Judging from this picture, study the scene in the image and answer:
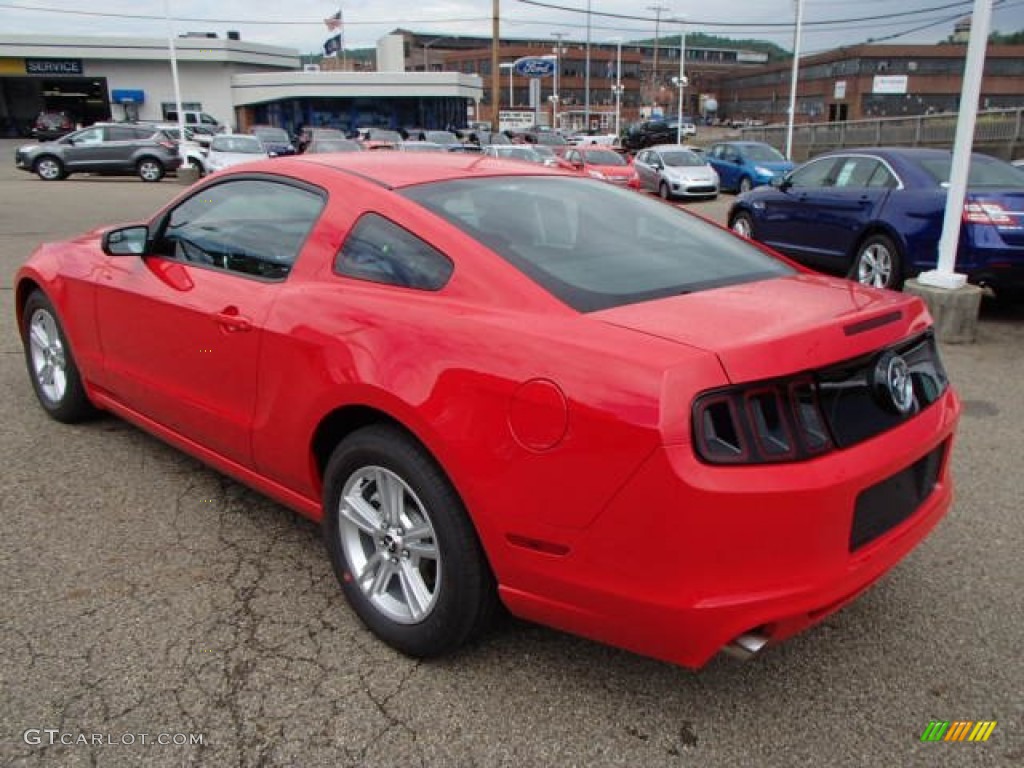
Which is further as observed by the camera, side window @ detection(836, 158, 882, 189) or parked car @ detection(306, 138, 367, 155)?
parked car @ detection(306, 138, 367, 155)

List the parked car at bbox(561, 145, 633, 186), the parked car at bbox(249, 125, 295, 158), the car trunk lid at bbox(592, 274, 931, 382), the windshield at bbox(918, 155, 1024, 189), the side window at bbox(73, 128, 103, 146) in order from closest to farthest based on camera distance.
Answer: the car trunk lid at bbox(592, 274, 931, 382) < the windshield at bbox(918, 155, 1024, 189) < the parked car at bbox(561, 145, 633, 186) < the side window at bbox(73, 128, 103, 146) < the parked car at bbox(249, 125, 295, 158)

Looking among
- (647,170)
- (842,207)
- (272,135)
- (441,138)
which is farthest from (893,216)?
(272,135)

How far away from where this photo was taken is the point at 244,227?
3465 mm

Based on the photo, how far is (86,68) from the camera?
58062 mm

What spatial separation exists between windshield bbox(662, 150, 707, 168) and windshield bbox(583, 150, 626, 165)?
1.23m

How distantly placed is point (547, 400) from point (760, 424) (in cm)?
53

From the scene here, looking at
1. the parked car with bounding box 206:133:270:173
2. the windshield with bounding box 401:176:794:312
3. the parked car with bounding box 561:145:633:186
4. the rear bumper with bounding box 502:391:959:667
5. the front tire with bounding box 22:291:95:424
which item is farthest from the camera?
the parked car with bounding box 206:133:270:173

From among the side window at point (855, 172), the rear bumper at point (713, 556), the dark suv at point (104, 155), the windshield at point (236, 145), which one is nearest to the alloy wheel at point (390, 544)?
the rear bumper at point (713, 556)

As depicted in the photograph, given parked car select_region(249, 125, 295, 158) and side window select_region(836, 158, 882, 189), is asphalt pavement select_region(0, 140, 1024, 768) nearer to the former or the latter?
side window select_region(836, 158, 882, 189)

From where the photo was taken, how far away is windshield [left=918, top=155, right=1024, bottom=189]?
775cm

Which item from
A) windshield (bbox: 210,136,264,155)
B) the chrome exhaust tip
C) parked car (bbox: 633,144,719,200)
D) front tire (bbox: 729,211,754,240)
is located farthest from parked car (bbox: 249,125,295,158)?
the chrome exhaust tip

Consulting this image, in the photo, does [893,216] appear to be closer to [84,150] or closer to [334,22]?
[84,150]

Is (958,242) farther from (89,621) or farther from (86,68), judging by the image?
(86,68)

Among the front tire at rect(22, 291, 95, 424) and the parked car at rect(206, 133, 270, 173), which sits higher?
the parked car at rect(206, 133, 270, 173)
